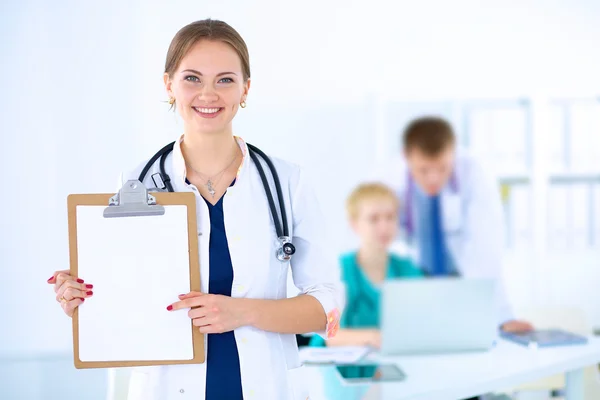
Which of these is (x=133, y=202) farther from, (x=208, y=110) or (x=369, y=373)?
(x=369, y=373)

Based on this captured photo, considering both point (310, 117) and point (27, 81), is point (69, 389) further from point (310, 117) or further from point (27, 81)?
point (310, 117)

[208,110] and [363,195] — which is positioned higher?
[208,110]

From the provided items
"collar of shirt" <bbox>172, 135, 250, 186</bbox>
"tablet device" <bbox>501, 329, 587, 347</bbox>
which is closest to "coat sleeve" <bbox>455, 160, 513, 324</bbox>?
"tablet device" <bbox>501, 329, 587, 347</bbox>

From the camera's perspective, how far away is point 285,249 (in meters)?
1.22

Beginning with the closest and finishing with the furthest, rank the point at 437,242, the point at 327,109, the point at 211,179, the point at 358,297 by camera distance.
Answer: the point at 211,179
the point at 358,297
the point at 437,242
the point at 327,109

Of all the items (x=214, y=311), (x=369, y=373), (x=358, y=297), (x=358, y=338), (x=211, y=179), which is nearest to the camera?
(x=214, y=311)

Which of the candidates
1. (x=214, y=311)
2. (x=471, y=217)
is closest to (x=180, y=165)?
(x=214, y=311)

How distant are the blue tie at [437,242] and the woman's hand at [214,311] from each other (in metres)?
2.43

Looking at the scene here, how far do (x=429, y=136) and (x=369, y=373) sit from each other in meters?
1.93

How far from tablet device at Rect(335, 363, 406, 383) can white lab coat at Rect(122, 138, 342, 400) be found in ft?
1.82

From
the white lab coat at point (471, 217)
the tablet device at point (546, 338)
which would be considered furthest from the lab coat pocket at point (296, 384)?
the white lab coat at point (471, 217)

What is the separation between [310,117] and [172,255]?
2.51 m

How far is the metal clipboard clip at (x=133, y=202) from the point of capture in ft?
A: 3.84

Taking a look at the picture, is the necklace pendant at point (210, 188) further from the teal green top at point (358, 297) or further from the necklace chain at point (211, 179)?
the teal green top at point (358, 297)
